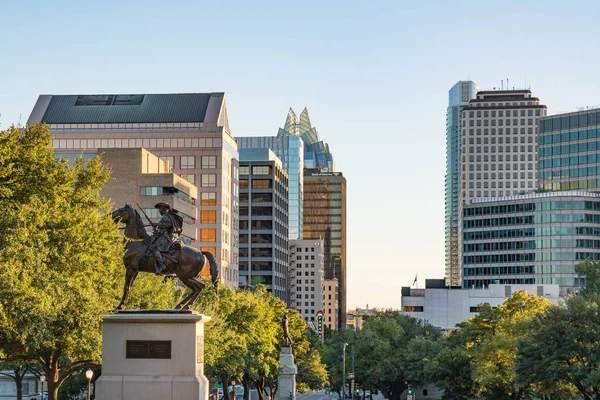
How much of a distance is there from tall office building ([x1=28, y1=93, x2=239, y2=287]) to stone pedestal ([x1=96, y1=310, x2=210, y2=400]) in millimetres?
130115

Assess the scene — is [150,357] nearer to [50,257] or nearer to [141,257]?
[141,257]

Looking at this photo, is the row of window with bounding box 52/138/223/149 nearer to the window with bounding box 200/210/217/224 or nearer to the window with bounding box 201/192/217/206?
the window with bounding box 201/192/217/206

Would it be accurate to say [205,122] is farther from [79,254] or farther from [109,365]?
[109,365]

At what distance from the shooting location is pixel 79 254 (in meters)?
45.7

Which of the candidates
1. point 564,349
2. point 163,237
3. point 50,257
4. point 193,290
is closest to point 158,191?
point 564,349

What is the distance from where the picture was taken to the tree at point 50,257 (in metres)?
43.4

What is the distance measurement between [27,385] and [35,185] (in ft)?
179

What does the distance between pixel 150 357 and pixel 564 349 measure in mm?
42110

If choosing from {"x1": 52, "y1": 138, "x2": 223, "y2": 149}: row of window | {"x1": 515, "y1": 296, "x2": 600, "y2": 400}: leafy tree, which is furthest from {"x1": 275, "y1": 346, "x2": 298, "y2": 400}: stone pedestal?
{"x1": 52, "y1": 138, "x2": 223, "y2": 149}: row of window

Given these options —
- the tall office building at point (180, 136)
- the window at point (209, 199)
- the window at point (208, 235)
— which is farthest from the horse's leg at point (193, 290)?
the window at point (209, 199)

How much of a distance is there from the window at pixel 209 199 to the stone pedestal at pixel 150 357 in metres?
135

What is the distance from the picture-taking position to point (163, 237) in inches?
1393

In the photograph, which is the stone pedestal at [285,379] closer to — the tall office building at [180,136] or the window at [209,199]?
the tall office building at [180,136]

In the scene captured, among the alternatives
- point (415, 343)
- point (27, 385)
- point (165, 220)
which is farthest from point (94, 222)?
point (415, 343)
